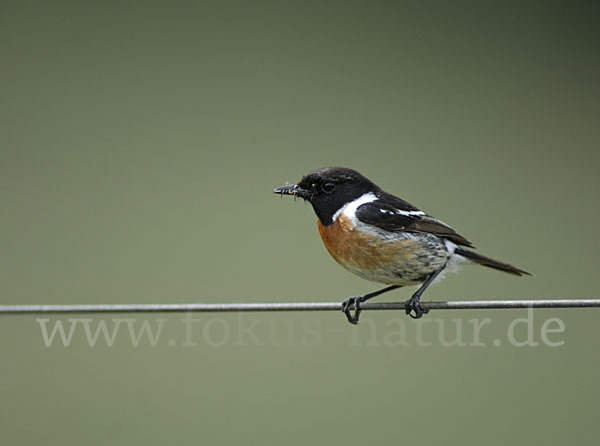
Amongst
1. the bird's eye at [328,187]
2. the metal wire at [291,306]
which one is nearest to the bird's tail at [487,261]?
the metal wire at [291,306]

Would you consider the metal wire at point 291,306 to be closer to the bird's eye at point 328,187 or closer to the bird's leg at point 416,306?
the bird's leg at point 416,306

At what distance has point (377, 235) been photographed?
1877 mm

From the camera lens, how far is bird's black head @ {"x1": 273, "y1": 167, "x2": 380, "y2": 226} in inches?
75.7

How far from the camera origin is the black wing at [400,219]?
189 cm

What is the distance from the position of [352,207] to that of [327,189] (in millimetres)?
92

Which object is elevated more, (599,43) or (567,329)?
(599,43)

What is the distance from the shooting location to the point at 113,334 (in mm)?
3045

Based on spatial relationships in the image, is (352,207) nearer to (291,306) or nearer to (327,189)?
(327,189)

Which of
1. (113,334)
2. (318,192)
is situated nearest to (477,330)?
(318,192)

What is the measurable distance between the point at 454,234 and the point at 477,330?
3.79ft

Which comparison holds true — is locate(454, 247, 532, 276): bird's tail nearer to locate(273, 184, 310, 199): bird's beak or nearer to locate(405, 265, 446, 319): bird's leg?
locate(405, 265, 446, 319): bird's leg

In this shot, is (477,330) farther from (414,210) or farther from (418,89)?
(418,89)

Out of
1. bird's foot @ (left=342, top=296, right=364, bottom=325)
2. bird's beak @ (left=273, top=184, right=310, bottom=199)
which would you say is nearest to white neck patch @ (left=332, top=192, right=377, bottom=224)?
bird's beak @ (left=273, top=184, right=310, bottom=199)

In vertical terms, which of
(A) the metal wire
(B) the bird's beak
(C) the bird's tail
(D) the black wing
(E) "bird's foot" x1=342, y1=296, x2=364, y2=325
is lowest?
(E) "bird's foot" x1=342, y1=296, x2=364, y2=325
